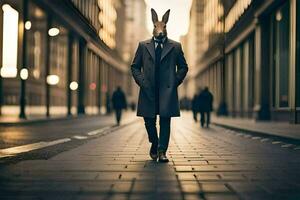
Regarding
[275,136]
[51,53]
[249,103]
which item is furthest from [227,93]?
[275,136]

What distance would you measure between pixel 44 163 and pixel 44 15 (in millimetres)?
25647

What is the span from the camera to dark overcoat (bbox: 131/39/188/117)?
7390 millimetres

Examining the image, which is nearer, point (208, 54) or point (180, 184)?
point (180, 184)

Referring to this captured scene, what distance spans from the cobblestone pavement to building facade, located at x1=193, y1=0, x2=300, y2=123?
1477 cm

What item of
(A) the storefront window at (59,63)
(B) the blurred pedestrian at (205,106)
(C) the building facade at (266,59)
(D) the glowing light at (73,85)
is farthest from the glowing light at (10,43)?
(C) the building facade at (266,59)

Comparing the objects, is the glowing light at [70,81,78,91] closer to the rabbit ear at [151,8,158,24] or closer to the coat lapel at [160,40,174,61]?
the rabbit ear at [151,8,158,24]

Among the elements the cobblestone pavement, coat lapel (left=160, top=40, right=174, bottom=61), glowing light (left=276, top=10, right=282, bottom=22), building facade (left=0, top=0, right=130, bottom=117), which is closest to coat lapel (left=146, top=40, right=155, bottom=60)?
coat lapel (left=160, top=40, right=174, bottom=61)

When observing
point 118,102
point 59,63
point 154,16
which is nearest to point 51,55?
point 59,63

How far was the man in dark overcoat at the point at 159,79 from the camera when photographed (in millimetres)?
7398

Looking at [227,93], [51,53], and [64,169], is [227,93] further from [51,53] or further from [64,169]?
[64,169]

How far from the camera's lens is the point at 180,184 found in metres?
5.49

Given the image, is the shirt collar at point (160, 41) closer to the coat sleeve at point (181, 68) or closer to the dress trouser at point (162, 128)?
the coat sleeve at point (181, 68)

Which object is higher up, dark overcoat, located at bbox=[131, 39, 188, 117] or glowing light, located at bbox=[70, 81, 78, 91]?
glowing light, located at bbox=[70, 81, 78, 91]

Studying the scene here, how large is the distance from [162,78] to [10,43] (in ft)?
71.3
